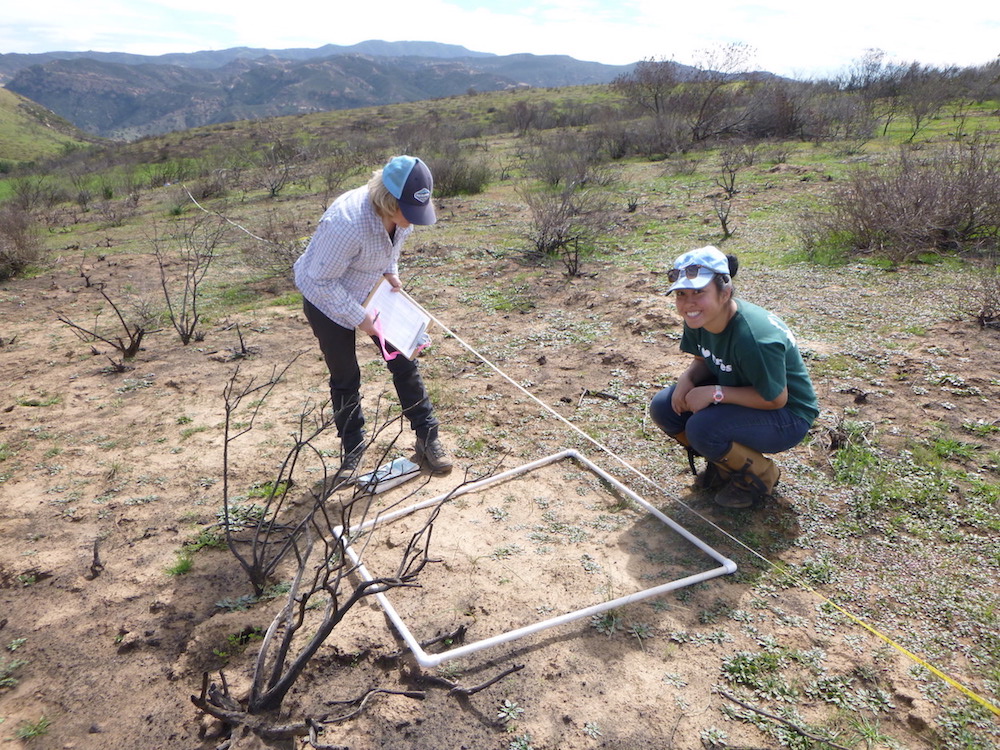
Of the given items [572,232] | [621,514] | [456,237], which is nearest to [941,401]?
[621,514]

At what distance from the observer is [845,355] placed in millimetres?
4535

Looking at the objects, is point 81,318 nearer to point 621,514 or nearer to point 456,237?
point 456,237

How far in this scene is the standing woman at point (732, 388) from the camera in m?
2.52

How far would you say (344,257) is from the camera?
8.90 feet

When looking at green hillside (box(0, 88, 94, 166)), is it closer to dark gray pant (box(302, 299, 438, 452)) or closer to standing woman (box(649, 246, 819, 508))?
dark gray pant (box(302, 299, 438, 452))

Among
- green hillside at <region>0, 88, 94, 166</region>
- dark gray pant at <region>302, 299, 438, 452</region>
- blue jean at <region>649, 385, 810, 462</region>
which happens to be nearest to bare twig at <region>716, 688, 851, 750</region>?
blue jean at <region>649, 385, 810, 462</region>

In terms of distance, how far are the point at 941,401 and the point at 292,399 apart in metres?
4.13

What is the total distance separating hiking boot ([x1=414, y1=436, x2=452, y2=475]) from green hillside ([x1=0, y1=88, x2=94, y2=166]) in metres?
41.7

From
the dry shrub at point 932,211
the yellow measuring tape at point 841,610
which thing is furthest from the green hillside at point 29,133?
the yellow measuring tape at point 841,610

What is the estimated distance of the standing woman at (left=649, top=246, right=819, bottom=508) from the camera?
2.52 meters

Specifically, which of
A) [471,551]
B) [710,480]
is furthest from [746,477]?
[471,551]

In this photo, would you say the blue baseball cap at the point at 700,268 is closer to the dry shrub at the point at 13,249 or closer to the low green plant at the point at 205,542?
the low green plant at the point at 205,542

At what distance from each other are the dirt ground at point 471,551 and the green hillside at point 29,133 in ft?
132

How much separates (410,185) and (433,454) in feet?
4.82
